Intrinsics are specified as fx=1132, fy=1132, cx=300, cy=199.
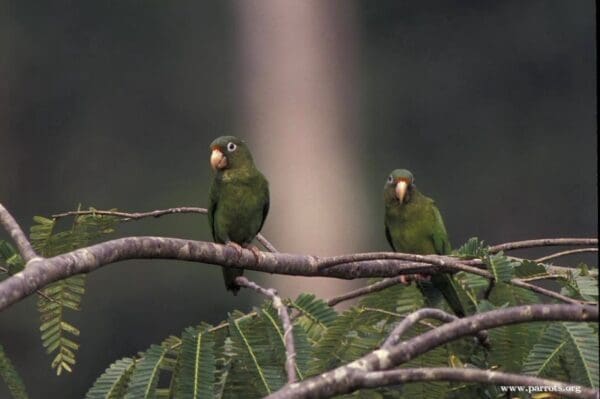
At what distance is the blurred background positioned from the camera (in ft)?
51.0

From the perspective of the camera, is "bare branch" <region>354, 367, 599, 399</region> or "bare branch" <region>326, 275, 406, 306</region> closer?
"bare branch" <region>354, 367, 599, 399</region>

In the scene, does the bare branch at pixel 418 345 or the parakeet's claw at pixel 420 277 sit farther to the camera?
the parakeet's claw at pixel 420 277

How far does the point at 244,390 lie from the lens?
113 inches

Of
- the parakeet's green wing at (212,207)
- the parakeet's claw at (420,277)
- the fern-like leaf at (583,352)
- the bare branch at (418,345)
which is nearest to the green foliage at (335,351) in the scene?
the fern-like leaf at (583,352)

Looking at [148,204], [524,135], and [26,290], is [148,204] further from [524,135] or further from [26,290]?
[26,290]

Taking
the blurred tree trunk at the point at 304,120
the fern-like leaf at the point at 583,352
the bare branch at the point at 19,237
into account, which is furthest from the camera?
the blurred tree trunk at the point at 304,120

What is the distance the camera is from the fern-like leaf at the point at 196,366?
2.68 m

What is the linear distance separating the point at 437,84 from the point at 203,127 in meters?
3.84

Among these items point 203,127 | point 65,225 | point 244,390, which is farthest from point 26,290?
point 203,127

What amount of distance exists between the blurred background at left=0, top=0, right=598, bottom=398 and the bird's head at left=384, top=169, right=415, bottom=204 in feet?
29.1

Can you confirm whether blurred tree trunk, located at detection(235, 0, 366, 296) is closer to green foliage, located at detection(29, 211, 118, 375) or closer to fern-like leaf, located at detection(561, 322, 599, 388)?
green foliage, located at detection(29, 211, 118, 375)

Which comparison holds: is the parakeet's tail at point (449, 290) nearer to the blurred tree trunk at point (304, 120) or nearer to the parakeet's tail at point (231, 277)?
the parakeet's tail at point (231, 277)

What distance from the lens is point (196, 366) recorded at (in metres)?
2.74

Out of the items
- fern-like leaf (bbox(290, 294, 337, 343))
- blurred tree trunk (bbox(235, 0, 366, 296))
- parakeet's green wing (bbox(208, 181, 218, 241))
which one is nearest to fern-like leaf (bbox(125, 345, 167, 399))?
fern-like leaf (bbox(290, 294, 337, 343))
